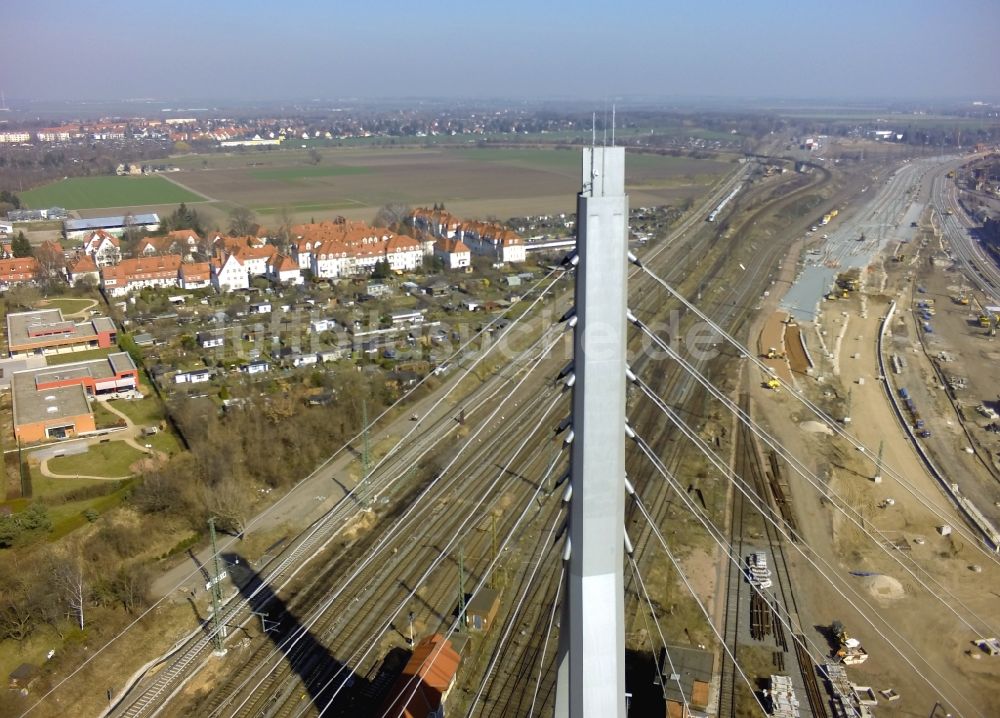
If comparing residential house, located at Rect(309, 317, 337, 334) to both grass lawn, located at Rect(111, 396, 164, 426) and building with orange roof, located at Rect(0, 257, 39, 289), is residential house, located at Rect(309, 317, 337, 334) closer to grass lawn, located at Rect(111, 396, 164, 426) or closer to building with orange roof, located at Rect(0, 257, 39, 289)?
grass lawn, located at Rect(111, 396, 164, 426)

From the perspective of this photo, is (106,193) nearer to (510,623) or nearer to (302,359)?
(302,359)

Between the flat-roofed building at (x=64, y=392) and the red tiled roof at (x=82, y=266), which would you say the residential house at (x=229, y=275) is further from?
the flat-roofed building at (x=64, y=392)

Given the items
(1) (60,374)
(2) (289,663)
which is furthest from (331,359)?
(2) (289,663)

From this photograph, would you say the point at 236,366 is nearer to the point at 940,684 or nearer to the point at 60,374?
the point at 60,374

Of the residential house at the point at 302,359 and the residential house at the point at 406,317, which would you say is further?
the residential house at the point at 406,317

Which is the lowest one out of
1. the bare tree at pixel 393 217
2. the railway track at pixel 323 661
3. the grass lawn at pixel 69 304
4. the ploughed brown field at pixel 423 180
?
the railway track at pixel 323 661

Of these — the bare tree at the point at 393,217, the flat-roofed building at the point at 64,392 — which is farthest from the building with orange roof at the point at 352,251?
the flat-roofed building at the point at 64,392
